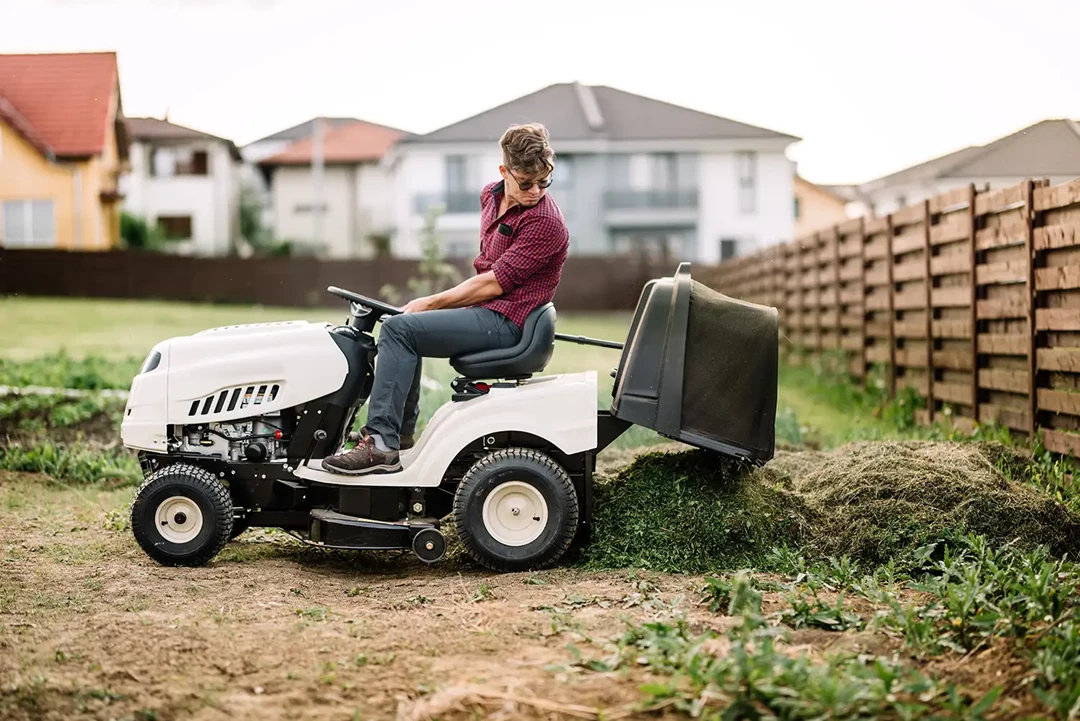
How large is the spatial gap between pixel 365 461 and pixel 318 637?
1197 mm

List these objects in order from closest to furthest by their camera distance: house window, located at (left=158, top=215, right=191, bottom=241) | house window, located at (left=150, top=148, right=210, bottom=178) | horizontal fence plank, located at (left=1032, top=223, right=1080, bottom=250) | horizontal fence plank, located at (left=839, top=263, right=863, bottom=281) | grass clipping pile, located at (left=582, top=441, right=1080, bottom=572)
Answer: grass clipping pile, located at (left=582, top=441, right=1080, bottom=572)
horizontal fence plank, located at (left=1032, top=223, right=1080, bottom=250)
horizontal fence plank, located at (left=839, top=263, right=863, bottom=281)
house window, located at (left=158, top=215, right=191, bottom=241)
house window, located at (left=150, top=148, right=210, bottom=178)

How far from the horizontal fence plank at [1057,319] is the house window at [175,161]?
33150 mm

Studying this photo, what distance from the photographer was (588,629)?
378cm

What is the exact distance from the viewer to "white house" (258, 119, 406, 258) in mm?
41188

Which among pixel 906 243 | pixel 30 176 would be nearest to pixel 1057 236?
pixel 906 243

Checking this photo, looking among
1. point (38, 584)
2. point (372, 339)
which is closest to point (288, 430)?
point (372, 339)

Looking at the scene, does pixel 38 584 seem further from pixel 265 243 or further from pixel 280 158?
pixel 280 158

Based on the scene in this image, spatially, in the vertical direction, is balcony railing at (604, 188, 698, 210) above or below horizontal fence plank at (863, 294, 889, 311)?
above

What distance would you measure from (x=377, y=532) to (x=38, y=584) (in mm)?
1285

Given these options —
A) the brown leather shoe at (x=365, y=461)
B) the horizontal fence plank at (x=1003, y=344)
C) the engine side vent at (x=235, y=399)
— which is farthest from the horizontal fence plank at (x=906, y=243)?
the engine side vent at (x=235, y=399)

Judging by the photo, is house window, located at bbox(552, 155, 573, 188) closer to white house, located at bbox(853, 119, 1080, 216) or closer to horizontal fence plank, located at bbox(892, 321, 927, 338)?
white house, located at bbox(853, 119, 1080, 216)

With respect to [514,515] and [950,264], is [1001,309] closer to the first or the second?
[950,264]

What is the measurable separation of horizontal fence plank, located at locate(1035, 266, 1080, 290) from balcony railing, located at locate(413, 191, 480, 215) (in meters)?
25.1

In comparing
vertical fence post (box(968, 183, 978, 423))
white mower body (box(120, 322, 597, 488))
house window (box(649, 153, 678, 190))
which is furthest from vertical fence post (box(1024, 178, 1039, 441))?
house window (box(649, 153, 678, 190))
